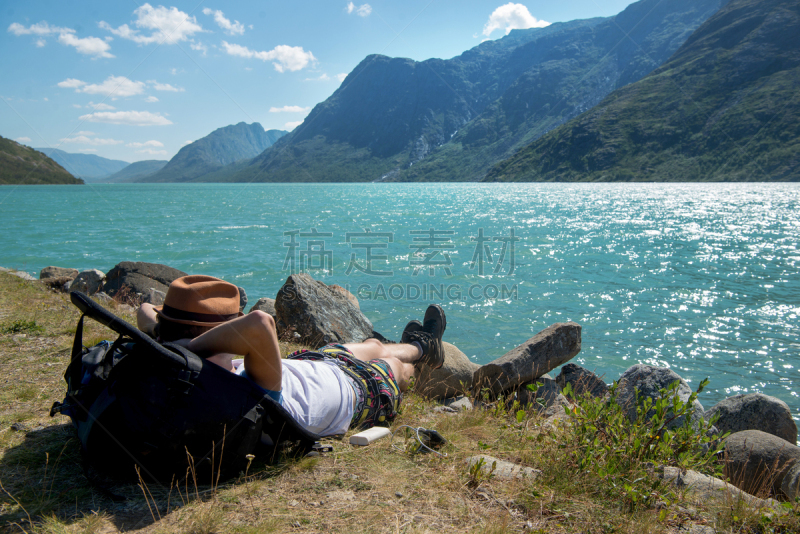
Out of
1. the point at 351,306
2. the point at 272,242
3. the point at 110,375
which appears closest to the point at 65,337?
the point at 110,375

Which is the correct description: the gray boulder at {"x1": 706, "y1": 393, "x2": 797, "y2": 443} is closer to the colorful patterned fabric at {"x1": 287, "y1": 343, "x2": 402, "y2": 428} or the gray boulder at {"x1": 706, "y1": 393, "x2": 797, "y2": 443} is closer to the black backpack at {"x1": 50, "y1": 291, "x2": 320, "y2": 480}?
the colorful patterned fabric at {"x1": 287, "y1": 343, "x2": 402, "y2": 428}

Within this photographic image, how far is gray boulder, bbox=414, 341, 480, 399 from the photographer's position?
6.74 m

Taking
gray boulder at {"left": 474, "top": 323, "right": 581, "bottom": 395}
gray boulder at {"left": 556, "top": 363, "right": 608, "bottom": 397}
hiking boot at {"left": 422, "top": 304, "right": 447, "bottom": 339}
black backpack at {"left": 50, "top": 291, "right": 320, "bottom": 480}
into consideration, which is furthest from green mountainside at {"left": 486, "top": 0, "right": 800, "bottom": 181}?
black backpack at {"left": 50, "top": 291, "right": 320, "bottom": 480}

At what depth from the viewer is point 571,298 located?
17.0 m

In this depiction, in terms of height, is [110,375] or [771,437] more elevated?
[110,375]

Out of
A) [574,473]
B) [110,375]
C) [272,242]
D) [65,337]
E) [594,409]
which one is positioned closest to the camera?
[110,375]

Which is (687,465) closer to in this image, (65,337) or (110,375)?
(110,375)

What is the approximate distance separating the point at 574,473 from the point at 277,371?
2.35 metres

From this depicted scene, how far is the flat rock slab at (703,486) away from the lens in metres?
3.40

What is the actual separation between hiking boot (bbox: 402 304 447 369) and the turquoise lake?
4.96 meters

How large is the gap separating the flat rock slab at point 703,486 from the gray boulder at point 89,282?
14.2 m

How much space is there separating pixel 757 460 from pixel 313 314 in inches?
272

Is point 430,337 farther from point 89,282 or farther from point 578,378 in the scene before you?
point 89,282

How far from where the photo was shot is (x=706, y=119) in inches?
5059
